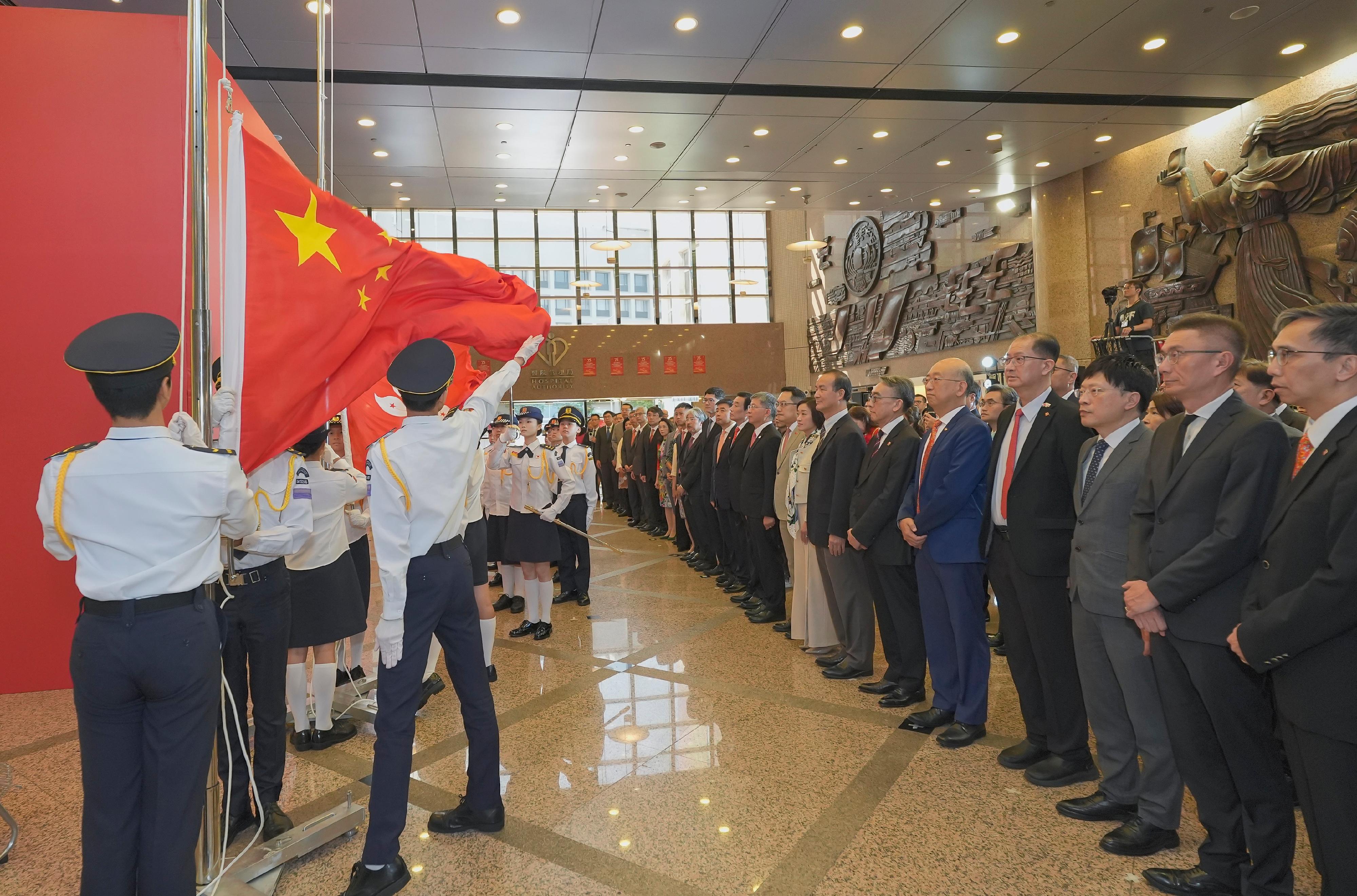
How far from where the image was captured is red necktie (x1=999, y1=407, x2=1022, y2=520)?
318 cm

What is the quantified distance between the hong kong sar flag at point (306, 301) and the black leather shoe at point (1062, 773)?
2684 mm

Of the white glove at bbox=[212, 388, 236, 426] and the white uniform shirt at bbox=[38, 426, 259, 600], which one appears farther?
the white glove at bbox=[212, 388, 236, 426]

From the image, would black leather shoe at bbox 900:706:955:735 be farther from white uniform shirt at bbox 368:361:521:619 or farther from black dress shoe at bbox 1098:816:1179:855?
white uniform shirt at bbox 368:361:521:619

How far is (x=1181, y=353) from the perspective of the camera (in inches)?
92.2

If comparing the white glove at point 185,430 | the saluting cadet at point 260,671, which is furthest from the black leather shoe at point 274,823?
the white glove at point 185,430

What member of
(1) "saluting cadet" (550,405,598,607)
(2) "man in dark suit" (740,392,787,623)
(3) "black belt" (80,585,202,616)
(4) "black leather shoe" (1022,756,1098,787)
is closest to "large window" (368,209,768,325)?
(1) "saluting cadet" (550,405,598,607)

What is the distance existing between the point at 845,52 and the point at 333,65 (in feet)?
15.4

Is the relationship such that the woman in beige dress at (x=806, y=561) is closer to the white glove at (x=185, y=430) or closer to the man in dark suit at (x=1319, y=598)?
the man in dark suit at (x=1319, y=598)

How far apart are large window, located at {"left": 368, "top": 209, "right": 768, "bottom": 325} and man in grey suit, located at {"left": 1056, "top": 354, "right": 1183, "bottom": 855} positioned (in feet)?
54.9

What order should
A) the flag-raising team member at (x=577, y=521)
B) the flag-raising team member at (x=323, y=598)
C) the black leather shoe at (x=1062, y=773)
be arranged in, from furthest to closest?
the flag-raising team member at (x=577, y=521)
the flag-raising team member at (x=323, y=598)
the black leather shoe at (x=1062, y=773)

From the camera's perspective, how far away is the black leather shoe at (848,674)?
4.43m

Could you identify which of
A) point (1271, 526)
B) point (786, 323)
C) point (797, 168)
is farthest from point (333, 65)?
point (786, 323)

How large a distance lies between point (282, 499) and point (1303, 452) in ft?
10.9

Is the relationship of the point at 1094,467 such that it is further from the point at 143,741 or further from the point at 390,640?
the point at 143,741
